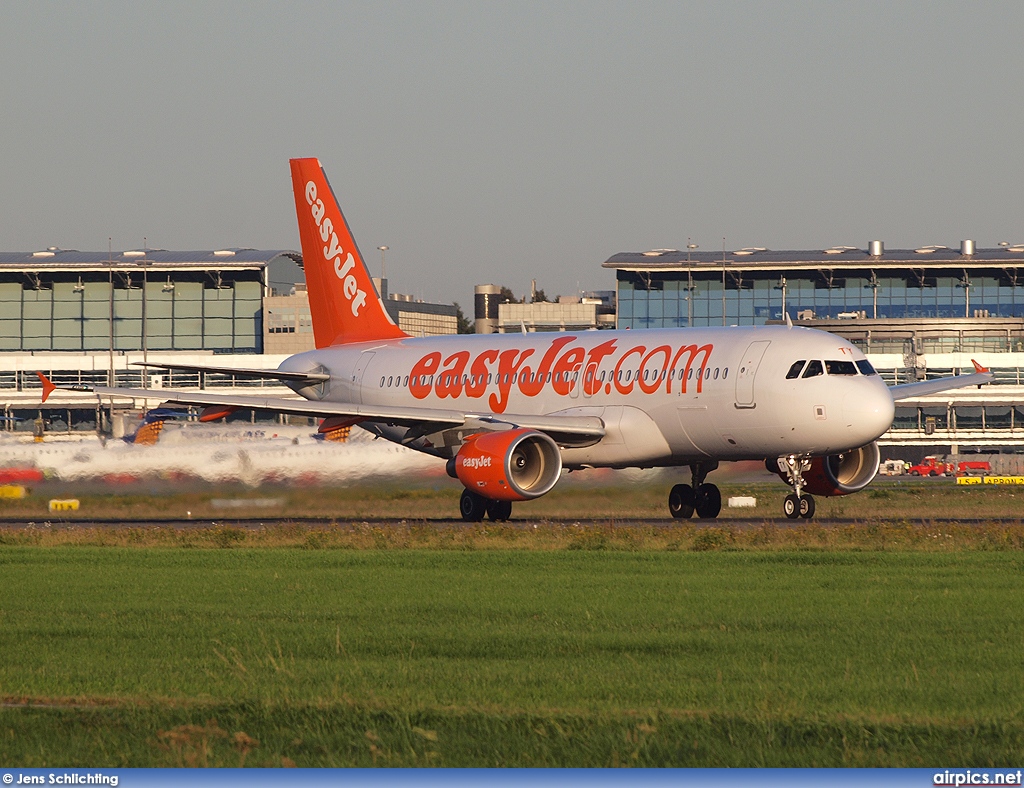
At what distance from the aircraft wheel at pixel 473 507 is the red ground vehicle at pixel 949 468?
5402 centimetres

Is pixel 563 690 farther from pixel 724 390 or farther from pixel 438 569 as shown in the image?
pixel 724 390

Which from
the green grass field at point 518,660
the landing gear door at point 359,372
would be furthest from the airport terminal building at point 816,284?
the green grass field at point 518,660

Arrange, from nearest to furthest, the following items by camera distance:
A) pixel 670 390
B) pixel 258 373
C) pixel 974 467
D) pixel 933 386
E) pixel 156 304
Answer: pixel 670 390
pixel 933 386
pixel 258 373
pixel 974 467
pixel 156 304

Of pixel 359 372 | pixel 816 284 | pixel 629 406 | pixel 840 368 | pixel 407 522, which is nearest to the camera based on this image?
pixel 840 368

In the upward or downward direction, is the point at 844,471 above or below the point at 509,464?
below

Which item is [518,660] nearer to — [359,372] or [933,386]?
[933,386]

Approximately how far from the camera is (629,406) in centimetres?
3388

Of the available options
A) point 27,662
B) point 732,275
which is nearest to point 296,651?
point 27,662

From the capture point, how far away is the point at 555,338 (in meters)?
37.3

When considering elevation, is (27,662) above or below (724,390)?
below

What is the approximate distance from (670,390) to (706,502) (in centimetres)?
333

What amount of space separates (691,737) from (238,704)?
3.18 meters

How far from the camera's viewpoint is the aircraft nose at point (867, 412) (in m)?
30.6

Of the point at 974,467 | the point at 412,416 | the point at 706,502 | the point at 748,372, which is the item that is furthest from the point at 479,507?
the point at 974,467
